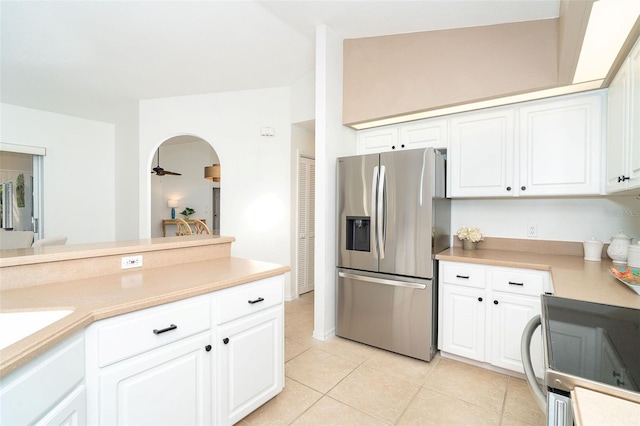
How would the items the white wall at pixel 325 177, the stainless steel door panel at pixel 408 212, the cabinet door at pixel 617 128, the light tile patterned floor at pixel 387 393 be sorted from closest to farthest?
the cabinet door at pixel 617 128 < the light tile patterned floor at pixel 387 393 < the stainless steel door panel at pixel 408 212 < the white wall at pixel 325 177

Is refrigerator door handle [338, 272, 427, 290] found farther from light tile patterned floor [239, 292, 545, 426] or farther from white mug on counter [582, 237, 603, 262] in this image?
white mug on counter [582, 237, 603, 262]

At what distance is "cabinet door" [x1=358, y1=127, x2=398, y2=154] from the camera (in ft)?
9.73

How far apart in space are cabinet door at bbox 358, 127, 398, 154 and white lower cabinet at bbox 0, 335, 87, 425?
271cm

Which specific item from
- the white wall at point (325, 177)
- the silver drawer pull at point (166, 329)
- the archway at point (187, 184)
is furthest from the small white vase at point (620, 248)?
the archway at point (187, 184)

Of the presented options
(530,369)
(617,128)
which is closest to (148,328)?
(530,369)

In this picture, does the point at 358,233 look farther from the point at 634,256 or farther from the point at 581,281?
the point at 634,256

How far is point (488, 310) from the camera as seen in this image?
7.41 feet

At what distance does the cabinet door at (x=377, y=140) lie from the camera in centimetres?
297

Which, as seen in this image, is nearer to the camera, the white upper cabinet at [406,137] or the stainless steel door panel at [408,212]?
the stainless steel door panel at [408,212]

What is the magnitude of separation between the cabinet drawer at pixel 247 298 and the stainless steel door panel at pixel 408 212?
1105mm

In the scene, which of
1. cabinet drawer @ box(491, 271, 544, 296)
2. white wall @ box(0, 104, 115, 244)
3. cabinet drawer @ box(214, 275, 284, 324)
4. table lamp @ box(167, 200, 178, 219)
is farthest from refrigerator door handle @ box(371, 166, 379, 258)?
table lamp @ box(167, 200, 178, 219)

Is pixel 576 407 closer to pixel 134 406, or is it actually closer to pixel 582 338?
pixel 582 338

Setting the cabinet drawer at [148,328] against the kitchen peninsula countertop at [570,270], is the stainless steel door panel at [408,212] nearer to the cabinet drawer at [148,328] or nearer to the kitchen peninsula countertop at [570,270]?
the kitchen peninsula countertop at [570,270]

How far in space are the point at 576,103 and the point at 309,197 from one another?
10.0 ft
